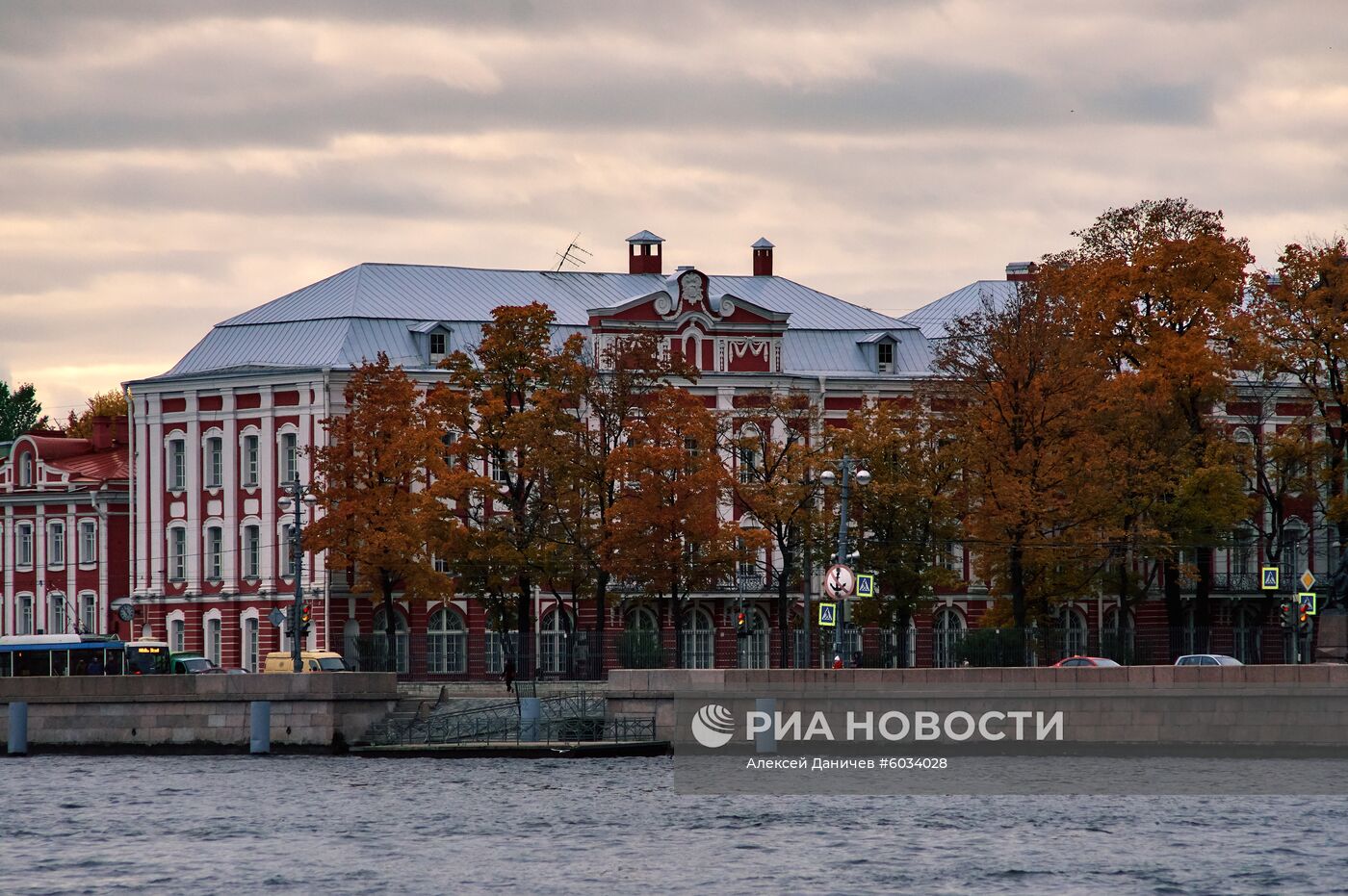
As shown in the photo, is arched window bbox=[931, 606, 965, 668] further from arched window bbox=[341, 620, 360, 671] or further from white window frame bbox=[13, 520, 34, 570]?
white window frame bbox=[13, 520, 34, 570]

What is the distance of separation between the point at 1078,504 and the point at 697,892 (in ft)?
122

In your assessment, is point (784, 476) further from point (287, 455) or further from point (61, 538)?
point (61, 538)

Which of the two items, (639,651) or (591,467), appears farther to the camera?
(591,467)

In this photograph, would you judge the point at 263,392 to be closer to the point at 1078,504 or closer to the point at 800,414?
the point at 800,414

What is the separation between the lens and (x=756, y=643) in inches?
3784

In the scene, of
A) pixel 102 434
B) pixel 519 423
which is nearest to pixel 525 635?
pixel 519 423

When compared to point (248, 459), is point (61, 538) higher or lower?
lower

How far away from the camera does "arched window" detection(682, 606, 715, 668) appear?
96.4 m

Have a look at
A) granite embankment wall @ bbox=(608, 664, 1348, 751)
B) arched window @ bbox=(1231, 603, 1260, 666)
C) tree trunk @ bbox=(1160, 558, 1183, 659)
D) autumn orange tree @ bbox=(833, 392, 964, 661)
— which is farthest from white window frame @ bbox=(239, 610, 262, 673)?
granite embankment wall @ bbox=(608, 664, 1348, 751)

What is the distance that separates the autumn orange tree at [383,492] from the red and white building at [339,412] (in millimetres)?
7225

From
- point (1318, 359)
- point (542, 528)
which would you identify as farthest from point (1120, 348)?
point (542, 528)

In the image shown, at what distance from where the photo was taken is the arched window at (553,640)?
90537 mm

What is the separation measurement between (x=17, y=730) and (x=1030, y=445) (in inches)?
1156

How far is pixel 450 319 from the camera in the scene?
3959 inches
